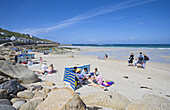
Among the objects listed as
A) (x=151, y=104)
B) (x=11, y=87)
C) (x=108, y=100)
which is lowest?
(x=108, y=100)

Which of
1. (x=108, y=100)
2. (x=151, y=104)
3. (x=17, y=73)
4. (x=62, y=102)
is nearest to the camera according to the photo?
(x=62, y=102)

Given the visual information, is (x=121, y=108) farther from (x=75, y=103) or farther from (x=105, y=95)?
(x=75, y=103)

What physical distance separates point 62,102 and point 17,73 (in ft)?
12.9

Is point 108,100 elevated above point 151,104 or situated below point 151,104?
below

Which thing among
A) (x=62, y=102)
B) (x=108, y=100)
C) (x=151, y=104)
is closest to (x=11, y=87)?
(x=62, y=102)

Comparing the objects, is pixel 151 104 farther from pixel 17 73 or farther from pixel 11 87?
pixel 17 73

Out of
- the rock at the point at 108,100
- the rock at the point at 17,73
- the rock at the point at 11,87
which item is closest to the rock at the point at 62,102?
the rock at the point at 108,100

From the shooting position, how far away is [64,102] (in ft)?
9.84

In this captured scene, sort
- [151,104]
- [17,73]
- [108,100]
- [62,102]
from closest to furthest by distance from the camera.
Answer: [62,102], [151,104], [108,100], [17,73]

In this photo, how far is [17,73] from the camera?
5.81 metres

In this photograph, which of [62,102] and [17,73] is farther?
[17,73]

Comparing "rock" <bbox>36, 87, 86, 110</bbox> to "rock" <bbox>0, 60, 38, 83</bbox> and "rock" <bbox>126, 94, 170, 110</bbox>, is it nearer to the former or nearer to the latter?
"rock" <bbox>126, 94, 170, 110</bbox>

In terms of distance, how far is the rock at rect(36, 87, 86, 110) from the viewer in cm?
293

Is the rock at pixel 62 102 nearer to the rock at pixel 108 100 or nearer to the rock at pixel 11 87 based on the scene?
A: the rock at pixel 108 100
